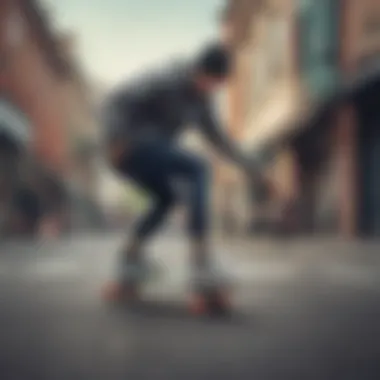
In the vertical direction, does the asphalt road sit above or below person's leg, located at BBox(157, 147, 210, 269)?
below

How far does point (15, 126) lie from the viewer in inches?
38.7

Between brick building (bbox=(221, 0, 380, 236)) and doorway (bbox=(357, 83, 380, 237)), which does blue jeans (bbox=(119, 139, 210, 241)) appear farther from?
doorway (bbox=(357, 83, 380, 237))

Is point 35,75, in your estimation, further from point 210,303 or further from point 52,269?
point 210,303

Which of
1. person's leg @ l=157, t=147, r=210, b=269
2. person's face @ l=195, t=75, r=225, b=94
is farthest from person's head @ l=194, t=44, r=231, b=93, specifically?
person's leg @ l=157, t=147, r=210, b=269

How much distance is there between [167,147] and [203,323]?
0.25m

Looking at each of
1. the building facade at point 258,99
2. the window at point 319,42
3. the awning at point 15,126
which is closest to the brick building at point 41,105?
the awning at point 15,126

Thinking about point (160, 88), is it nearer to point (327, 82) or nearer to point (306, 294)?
point (327, 82)

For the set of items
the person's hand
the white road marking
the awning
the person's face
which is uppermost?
the person's face

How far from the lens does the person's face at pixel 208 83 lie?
37.4 inches

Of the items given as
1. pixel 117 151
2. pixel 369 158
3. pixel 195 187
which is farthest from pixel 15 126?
pixel 369 158

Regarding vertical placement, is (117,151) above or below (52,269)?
above

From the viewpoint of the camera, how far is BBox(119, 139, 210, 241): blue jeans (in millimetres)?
943

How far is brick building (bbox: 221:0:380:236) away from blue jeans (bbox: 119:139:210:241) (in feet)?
0.30

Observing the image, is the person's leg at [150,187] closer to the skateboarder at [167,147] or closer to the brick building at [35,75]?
the skateboarder at [167,147]
